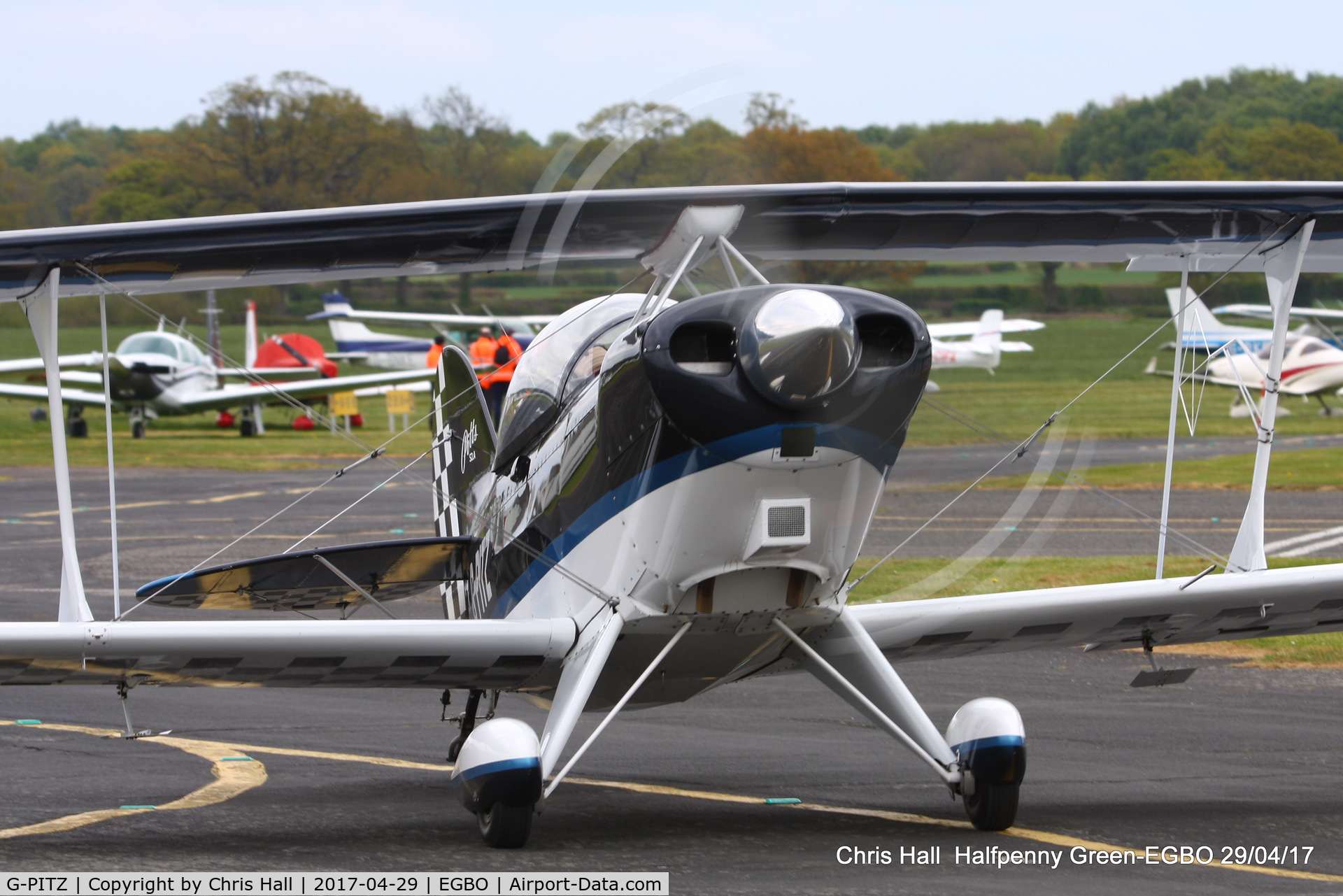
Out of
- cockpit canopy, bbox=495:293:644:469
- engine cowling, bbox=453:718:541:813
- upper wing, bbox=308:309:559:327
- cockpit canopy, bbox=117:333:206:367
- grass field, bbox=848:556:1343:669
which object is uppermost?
upper wing, bbox=308:309:559:327

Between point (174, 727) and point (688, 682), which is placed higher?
point (688, 682)

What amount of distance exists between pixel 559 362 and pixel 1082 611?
2.50m

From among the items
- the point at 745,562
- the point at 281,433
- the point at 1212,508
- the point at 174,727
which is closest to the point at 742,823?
the point at 745,562

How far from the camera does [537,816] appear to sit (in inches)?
232

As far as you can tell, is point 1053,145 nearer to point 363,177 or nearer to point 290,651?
point 290,651

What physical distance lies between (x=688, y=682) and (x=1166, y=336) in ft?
176

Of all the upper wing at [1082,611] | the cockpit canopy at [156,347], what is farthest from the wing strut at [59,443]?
the cockpit canopy at [156,347]

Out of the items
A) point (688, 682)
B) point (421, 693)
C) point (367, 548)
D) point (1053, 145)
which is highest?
point (1053, 145)

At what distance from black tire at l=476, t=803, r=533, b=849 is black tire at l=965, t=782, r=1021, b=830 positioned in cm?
170

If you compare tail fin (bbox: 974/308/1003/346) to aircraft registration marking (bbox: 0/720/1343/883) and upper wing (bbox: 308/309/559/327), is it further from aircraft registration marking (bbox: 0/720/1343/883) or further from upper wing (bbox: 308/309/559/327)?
aircraft registration marking (bbox: 0/720/1343/883)

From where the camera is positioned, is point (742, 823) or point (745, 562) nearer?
point (745, 562)

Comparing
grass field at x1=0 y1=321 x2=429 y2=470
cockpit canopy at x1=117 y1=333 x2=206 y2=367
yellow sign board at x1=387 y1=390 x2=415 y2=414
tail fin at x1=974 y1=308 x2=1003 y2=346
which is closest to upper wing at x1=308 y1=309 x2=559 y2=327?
yellow sign board at x1=387 y1=390 x2=415 y2=414

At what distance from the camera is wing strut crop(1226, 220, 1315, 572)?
259 inches

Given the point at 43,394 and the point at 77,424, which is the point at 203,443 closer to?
the point at 77,424
